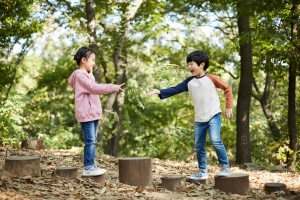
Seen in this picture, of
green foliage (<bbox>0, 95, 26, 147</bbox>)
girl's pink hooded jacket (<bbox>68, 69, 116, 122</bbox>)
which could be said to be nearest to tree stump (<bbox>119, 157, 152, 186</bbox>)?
girl's pink hooded jacket (<bbox>68, 69, 116, 122</bbox>)

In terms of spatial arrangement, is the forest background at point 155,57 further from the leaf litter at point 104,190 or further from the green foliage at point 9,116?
the leaf litter at point 104,190

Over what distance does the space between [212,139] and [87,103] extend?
5.85ft

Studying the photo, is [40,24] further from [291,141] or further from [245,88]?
[291,141]

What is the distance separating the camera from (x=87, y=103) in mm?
5336

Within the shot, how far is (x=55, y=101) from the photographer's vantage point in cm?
2072

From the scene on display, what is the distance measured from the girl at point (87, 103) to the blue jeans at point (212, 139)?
137 centimetres

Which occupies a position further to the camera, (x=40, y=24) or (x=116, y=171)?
(x=40, y=24)

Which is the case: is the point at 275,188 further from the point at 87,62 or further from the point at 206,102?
the point at 87,62

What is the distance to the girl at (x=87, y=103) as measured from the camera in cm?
528

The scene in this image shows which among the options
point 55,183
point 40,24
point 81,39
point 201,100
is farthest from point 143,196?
point 40,24

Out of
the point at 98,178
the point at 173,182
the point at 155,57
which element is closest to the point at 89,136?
the point at 98,178

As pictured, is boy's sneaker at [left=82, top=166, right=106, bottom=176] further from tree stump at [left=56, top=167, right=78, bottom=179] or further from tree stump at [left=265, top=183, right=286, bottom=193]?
tree stump at [left=265, top=183, right=286, bottom=193]

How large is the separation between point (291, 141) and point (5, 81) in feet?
33.2

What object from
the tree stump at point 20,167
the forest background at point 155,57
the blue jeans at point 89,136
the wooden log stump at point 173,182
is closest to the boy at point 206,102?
the wooden log stump at point 173,182
